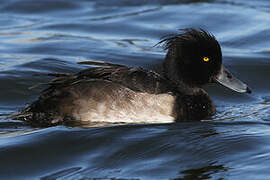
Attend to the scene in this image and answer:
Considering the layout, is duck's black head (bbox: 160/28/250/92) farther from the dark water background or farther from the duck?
the dark water background

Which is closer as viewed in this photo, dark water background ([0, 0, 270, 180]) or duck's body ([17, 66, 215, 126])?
dark water background ([0, 0, 270, 180])

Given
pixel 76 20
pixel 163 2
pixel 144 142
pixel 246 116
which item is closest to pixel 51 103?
pixel 144 142

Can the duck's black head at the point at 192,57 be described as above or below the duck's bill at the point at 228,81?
above

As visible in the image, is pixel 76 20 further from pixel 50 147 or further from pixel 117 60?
pixel 50 147

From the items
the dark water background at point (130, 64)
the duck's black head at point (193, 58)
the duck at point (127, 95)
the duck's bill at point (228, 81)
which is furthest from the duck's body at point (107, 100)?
the duck's bill at point (228, 81)

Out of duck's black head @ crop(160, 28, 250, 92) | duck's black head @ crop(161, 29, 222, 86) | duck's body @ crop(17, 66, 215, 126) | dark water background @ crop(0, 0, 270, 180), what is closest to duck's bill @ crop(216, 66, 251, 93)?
duck's black head @ crop(160, 28, 250, 92)

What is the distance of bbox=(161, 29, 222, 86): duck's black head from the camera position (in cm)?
771

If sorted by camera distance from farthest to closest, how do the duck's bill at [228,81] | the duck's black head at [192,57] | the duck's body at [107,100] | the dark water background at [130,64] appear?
the duck's bill at [228,81] < the duck's black head at [192,57] < the duck's body at [107,100] < the dark water background at [130,64]

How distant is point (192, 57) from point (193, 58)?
0.02m

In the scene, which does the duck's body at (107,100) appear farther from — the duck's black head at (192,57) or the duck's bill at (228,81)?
the duck's bill at (228,81)

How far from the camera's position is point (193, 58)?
7.82 m

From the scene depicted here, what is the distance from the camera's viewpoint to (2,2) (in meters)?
15.3

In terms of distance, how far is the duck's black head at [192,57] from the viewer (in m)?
7.71

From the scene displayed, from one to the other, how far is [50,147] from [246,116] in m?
2.48
